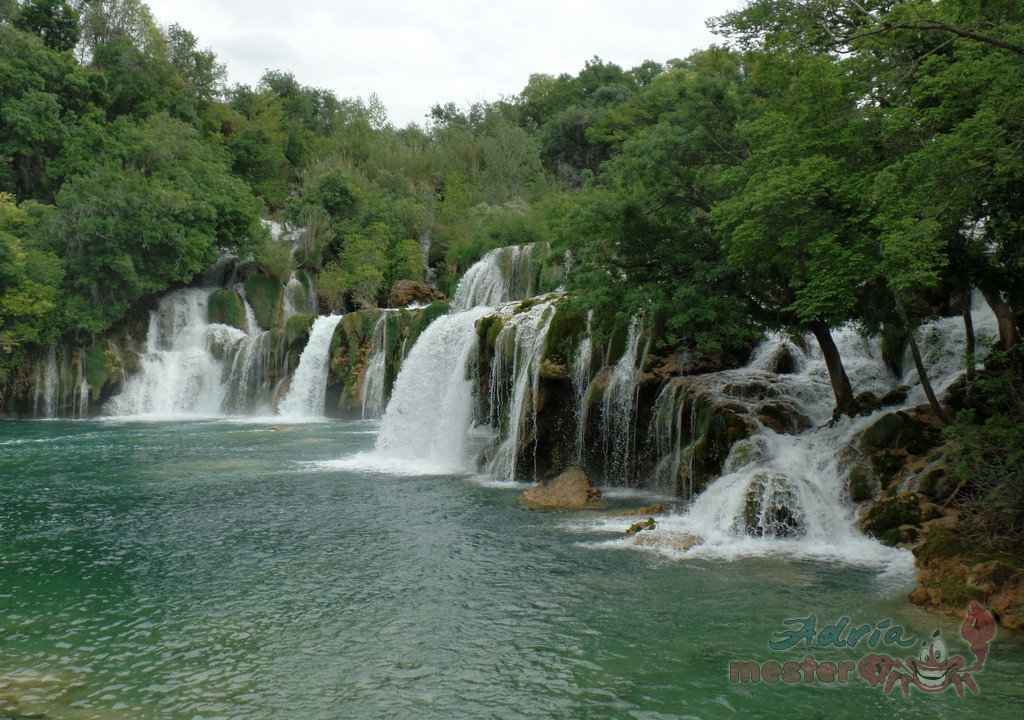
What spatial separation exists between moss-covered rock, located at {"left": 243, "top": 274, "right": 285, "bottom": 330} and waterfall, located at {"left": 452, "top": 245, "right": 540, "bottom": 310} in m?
10.1

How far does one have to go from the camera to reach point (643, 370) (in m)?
14.6

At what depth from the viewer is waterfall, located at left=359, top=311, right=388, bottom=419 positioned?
91.1 ft

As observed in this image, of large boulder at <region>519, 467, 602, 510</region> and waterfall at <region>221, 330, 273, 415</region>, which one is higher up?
waterfall at <region>221, 330, 273, 415</region>

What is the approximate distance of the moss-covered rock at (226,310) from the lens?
33.6 m

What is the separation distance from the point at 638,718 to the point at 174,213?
31.5 metres

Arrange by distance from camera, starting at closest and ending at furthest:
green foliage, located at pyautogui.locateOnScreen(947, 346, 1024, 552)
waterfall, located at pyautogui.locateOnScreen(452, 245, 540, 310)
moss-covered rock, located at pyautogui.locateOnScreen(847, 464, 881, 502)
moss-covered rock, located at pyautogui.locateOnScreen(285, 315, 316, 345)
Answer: green foliage, located at pyautogui.locateOnScreen(947, 346, 1024, 552) → moss-covered rock, located at pyautogui.locateOnScreen(847, 464, 881, 502) → waterfall, located at pyautogui.locateOnScreen(452, 245, 540, 310) → moss-covered rock, located at pyautogui.locateOnScreen(285, 315, 316, 345)

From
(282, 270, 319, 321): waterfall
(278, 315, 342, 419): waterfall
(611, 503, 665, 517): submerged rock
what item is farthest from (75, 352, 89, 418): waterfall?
(611, 503, 665, 517): submerged rock

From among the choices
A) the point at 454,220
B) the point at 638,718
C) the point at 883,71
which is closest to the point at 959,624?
the point at 638,718

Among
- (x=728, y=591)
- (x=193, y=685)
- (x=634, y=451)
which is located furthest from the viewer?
(x=634, y=451)

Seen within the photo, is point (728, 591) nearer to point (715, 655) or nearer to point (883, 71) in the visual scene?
point (715, 655)

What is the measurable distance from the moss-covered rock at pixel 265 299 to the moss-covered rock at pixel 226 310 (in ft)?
2.98

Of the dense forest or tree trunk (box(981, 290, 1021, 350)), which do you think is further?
tree trunk (box(981, 290, 1021, 350))

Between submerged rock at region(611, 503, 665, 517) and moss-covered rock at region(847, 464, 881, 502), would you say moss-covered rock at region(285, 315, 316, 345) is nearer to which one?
submerged rock at region(611, 503, 665, 517)

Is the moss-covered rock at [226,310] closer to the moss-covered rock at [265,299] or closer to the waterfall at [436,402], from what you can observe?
the moss-covered rock at [265,299]
